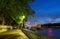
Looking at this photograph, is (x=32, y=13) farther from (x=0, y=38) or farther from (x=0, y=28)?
(x=0, y=38)

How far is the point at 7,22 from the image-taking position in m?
40.6

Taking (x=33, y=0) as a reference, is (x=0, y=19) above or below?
below

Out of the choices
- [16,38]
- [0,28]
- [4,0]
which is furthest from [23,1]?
[16,38]

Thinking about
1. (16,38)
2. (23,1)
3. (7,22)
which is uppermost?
(23,1)

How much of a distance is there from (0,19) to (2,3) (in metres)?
14.0

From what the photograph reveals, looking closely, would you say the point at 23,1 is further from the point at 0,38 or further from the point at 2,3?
the point at 0,38

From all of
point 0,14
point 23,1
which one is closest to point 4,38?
point 23,1

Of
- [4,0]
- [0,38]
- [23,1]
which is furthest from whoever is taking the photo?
[23,1]

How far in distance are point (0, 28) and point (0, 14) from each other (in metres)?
9.63

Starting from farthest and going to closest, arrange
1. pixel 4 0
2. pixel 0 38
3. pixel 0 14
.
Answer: pixel 0 14 → pixel 4 0 → pixel 0 38

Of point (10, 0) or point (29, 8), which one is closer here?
point (10, 0)

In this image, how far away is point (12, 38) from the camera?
1711 centimetres

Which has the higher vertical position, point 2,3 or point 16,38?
point 2,3

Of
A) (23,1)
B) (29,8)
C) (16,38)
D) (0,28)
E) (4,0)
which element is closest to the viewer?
(16,38)
